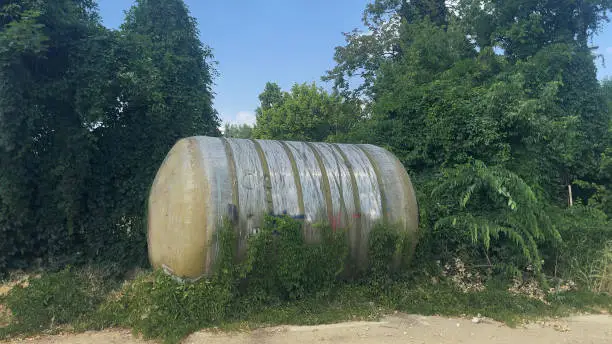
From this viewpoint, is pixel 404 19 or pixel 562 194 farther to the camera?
pixel 404 19

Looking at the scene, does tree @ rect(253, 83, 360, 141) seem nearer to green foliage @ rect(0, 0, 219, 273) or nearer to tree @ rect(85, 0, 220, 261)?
tree @ rect(85, 0, 220, 261)

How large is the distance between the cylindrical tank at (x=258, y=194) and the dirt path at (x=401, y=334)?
0.98 m

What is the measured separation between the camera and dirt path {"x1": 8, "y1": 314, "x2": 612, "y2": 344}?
480 cm

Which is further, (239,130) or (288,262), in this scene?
(239,130)

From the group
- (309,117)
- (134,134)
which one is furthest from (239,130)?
(134,134)

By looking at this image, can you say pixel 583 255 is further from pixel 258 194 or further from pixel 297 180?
pixel 258 194

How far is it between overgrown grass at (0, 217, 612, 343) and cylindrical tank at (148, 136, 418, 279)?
19cm

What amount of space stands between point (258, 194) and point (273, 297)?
1.35 meters

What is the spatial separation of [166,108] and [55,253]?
3.14 metres

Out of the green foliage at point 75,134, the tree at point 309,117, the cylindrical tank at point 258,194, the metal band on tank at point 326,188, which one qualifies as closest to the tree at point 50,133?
the green foliage at point 75,134

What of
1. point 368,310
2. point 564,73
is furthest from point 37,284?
point 564,73

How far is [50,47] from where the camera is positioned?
23.0ft

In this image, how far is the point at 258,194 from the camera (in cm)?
564

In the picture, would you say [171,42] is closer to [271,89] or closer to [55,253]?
[55,253]
